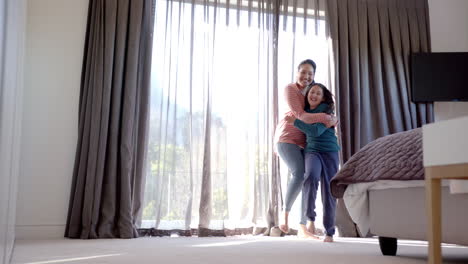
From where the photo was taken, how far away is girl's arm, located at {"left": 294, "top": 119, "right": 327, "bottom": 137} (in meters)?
3.15

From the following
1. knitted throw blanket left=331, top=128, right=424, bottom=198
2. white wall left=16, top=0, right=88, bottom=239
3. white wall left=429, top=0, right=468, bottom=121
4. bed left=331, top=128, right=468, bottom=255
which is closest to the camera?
bed left=331, top=128, right=468, bottom=255

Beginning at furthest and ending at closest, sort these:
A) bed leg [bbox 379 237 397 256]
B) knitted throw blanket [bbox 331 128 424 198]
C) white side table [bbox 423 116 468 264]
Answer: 1. bed leg [bbox 379 237 397 256]
2. knitted throw blanket [bbox 331 128 424 198]
3. white side table [bbox 423 116 468 264]

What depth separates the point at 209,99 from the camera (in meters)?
3.59

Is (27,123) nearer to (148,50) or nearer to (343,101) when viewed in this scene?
(148,50)

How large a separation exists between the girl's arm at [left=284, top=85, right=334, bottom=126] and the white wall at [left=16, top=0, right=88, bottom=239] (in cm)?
151

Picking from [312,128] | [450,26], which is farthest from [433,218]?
[450,26]

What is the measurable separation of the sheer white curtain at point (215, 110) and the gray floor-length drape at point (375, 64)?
1.43 ft

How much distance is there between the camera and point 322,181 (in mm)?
3236

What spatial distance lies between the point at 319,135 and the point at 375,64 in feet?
4.05

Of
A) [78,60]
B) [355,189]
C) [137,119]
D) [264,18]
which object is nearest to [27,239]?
[137,119]

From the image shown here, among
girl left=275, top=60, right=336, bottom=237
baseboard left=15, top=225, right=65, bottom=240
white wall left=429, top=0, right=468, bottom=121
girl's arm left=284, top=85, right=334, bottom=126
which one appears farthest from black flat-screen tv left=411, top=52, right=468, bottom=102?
baseboard left=15, top=225, right=65, bottom=240

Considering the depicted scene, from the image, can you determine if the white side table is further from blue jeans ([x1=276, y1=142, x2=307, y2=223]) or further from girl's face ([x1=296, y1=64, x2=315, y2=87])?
girl's face ([x1=296, y1=64, x2=315, y2=87])

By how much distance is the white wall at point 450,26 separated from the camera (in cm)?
427

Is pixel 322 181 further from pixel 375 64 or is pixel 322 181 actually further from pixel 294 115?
pixel 375 64
